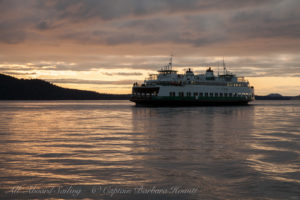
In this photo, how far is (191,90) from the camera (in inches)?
4008

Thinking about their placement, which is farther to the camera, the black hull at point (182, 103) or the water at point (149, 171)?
the black hull at point (182, 103)

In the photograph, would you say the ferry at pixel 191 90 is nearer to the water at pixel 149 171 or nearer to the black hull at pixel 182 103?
the black hull at pixel 182 103

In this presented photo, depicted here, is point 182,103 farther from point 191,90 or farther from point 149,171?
point 149,171

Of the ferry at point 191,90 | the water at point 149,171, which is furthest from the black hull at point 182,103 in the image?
the water at point 149,171

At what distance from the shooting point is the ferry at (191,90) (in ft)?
311

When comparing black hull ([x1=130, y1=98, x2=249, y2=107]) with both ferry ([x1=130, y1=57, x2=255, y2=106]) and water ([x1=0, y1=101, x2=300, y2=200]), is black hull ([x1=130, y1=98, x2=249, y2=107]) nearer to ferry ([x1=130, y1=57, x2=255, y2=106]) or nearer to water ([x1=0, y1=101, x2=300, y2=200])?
ferry ([x1=130, y1=57, x2=255, y2=106])

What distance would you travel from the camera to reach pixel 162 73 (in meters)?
109

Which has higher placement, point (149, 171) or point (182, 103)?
point (182, 103)

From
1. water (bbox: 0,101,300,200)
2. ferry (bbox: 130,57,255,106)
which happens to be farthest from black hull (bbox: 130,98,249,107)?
water (bbox: 0,101,300,200)

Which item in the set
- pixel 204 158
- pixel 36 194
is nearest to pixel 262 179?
pixel 204 158

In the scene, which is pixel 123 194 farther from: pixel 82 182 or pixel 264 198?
pixel 264 198

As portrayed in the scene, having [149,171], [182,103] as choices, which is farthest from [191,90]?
[149,171]

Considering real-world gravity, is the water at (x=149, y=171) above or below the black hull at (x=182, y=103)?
below

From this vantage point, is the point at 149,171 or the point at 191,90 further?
the point at 191,90
